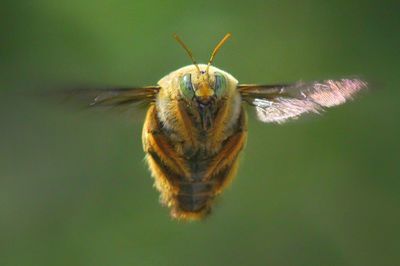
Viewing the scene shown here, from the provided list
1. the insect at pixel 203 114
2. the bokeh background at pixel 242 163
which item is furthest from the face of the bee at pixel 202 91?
the bokeh background at pixel 242 163

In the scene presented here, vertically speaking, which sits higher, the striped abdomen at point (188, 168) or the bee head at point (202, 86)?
the bee head at point (202, 86)

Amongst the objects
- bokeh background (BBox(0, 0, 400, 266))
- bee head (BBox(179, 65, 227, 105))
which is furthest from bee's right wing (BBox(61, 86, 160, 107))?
bokeh background (BBox(0, 0, 400, 266))

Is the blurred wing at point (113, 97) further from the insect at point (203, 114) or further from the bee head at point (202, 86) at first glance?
the bee head at point (202, 86)

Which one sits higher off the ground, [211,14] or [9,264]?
[211,14]

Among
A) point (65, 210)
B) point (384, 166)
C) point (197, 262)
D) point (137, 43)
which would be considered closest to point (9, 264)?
point (65, 210)

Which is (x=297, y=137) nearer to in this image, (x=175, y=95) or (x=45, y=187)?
(x=45, y=187)

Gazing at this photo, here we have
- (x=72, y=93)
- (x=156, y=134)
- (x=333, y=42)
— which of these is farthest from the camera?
(x=333, y=42)

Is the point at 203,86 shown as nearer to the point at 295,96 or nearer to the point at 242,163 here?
the point at 295,96
